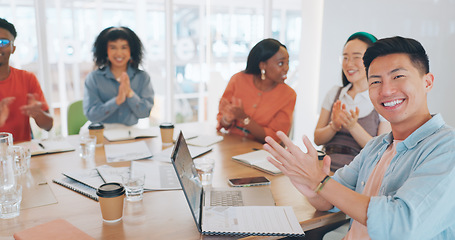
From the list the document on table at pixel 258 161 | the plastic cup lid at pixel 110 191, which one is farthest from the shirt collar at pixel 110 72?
the plastic cup lid at pixel 110 191

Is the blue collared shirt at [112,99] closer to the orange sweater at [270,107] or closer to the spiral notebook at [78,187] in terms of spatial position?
the orange sweater at [270,107]

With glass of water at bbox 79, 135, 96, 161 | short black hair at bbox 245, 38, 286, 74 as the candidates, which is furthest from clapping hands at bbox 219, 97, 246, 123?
glass of water at bbox 79, 135, 96, 161

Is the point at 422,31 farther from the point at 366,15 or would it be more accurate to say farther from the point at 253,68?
the point at 253,68

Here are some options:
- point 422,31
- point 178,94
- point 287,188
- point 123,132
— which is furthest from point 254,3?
point 287,188

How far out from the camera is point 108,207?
1254mm

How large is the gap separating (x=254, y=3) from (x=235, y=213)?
3821mm

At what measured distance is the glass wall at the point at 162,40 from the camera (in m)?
3.66

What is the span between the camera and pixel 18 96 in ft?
8.25

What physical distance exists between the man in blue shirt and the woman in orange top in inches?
50.3

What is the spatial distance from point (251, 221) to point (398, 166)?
19.4 inches

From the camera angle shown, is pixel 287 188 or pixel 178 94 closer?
pixel 287 188

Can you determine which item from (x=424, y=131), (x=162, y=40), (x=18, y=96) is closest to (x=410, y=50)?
(x=424, y=131)

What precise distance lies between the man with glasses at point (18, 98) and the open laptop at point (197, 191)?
1409mm

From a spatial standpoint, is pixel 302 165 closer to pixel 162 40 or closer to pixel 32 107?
pixel 32 107
